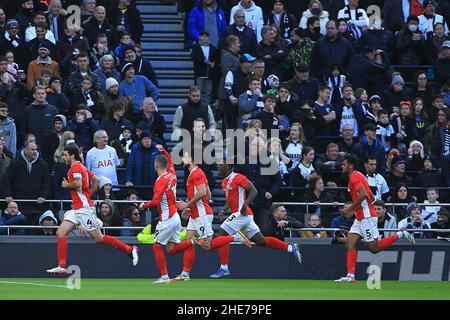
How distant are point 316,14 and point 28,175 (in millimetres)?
8048

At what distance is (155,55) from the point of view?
29047mm

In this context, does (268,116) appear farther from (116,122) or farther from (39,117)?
(39,117)

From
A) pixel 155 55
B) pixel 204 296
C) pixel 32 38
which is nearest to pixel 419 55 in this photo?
pixel 155 55

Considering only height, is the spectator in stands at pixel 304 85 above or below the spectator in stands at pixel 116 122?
above

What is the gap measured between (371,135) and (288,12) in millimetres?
4737

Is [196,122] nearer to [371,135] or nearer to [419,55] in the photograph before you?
[371,135]

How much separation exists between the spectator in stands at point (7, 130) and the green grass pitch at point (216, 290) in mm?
2996

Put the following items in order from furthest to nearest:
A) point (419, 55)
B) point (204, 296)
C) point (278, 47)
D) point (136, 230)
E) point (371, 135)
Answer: point (419, 55) → point (278, 47) → point (371, 135) → point (136, 230) → point (204, 296)

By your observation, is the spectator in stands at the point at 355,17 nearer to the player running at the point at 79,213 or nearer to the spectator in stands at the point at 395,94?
the spectator in stands at the point at 395,94

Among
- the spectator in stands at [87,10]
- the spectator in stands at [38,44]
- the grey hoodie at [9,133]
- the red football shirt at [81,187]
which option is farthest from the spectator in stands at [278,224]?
the spectator in stands at [87,10]

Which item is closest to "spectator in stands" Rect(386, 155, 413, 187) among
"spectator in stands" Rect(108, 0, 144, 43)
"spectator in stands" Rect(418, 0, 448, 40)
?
"spectator in stands" Rect(418, 0, 448, 40)

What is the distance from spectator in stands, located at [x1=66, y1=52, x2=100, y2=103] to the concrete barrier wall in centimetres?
331

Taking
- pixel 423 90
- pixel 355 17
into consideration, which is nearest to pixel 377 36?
pixel 355 17

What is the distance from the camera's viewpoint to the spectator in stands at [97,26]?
26984 mm
